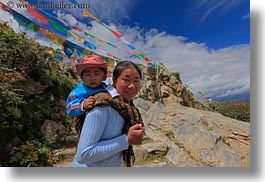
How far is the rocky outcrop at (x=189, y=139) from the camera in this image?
2.07 m

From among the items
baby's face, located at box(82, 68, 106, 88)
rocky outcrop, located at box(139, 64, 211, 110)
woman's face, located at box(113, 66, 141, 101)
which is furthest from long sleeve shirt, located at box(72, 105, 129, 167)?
rocky outcrop, located at box(139, 64, 211, 110)

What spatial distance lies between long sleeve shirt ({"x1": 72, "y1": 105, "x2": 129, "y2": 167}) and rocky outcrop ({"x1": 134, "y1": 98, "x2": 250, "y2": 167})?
4.04ft

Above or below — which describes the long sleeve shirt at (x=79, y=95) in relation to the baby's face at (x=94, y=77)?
below

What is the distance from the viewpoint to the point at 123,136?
0.87 m

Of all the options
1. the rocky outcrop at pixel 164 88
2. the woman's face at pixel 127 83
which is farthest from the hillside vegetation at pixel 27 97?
the woman's face at pixel 127 83

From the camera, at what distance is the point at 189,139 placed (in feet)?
7.20

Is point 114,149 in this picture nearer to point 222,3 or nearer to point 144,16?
point 144,16

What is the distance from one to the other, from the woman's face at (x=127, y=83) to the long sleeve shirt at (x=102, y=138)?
0.11 m

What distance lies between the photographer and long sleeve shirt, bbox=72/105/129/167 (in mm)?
818

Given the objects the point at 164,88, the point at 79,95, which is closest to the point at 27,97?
the point at 164,88

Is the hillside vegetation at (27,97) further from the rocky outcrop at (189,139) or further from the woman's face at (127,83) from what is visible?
the woman's face at (127,83)

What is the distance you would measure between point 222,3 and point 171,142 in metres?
1.00

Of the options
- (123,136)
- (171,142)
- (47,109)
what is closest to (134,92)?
(123,136)

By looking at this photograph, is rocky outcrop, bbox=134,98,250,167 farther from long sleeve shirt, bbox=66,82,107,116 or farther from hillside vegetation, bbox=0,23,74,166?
long sleeve shirt, bbox=66,82,107,116
